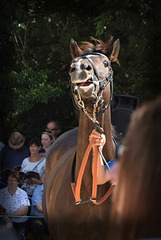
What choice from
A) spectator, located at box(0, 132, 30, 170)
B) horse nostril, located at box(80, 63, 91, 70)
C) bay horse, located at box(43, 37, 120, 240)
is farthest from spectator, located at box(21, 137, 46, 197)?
horse nostril, located at box(80, 63, 91, 70)

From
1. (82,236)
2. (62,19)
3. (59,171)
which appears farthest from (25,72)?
(82,236)

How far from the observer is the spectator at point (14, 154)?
6156 mm

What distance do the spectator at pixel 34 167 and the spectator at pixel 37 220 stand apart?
9 cm

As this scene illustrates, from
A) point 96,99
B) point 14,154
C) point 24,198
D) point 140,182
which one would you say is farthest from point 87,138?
point 14,154

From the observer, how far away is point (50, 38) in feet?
32.3

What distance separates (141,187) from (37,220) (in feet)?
14.5

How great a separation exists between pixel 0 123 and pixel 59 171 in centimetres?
583

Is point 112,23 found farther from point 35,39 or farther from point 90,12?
point 35,39

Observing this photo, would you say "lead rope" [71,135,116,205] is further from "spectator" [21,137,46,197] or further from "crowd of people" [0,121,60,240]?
"spectator" [21,137,46,197]

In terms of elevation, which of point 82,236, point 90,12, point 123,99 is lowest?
point 82,236

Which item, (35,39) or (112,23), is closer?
(112,23)

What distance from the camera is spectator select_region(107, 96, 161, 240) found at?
77 cm

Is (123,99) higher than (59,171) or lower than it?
higher

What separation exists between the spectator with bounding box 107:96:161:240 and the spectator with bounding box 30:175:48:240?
4.18 m
